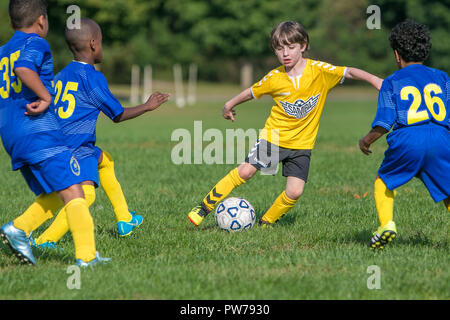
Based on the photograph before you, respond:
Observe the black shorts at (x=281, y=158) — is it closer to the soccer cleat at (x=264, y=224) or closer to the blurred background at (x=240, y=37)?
the soccer cleat at (x=264, y=224)

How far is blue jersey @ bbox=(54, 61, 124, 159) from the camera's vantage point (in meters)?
5.18

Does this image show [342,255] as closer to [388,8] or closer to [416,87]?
[416,87]

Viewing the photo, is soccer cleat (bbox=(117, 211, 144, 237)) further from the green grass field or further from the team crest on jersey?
the team crest on jersey

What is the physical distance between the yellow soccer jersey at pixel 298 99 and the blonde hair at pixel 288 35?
275 millimetres

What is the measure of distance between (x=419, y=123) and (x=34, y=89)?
9.41 ft

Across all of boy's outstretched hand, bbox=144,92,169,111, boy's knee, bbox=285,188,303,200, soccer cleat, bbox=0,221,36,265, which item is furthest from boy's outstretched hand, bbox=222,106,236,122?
soccer cleat, bbox=0,221,36,265

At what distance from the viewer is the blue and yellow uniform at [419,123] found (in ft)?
16.0

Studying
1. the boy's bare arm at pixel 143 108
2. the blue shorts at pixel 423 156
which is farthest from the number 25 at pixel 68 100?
the blue shorts at pixel 423 156

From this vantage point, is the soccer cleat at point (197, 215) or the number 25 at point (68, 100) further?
the soccer cleat at point (197, 215)

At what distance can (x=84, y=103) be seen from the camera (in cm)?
522

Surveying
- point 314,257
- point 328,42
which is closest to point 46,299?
point 314,257

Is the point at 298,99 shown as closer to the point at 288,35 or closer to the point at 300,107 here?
the point at 300,107
